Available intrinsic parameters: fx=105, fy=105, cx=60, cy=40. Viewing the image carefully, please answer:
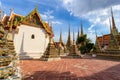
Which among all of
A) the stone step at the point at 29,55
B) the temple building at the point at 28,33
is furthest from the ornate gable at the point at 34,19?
the stone step at the point at 29,55

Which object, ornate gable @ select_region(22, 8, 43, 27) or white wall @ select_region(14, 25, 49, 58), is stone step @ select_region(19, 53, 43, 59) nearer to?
white wall @ select_region(14, 25, 49, 58)

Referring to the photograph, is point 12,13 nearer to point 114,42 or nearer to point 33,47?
point 33,47

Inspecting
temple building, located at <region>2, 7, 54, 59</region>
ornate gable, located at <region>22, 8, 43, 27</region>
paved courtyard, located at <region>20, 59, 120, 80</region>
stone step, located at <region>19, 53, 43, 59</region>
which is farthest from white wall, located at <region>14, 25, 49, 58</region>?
paved courtyard, located at <region>20, 59, 120, 80</region>

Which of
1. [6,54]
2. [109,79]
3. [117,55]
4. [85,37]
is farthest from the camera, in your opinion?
[85,37]

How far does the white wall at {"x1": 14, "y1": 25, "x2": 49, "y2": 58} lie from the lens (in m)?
12.3

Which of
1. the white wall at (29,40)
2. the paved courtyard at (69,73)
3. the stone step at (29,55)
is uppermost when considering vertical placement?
the white wall at (29,40)

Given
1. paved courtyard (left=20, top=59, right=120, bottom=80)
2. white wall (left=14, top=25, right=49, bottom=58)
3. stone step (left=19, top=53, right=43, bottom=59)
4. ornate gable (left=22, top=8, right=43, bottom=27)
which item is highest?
ornate gable (left=22, top=8, right=43, bottom=27)

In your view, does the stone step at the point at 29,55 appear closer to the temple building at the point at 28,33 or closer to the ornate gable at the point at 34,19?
the temple building at the point at 28,33

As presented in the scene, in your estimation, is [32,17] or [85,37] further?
[85,37]

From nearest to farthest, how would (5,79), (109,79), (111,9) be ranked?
(5,79)
(109,79)
(111,9)

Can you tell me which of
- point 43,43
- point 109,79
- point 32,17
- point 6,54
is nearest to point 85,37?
point 43,43

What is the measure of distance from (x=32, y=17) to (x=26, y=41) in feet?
11.0

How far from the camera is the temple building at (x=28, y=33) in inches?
479

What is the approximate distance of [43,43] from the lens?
1489 cm
